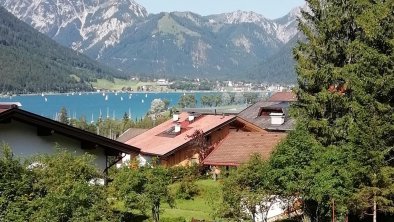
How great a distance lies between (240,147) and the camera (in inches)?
1490

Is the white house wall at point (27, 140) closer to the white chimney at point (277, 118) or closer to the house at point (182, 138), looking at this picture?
the house at point (182, 138)

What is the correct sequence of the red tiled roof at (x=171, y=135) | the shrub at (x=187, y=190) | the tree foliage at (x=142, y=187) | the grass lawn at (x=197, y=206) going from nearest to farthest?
1. the tree foliage at (x=142, y=187)
2. the grass lawn at (x=197, y=206)
3. the shrub at (x=187, y=190)
4. the red tiled roof at (x=171, y=135)

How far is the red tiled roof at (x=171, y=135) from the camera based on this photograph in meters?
44.4

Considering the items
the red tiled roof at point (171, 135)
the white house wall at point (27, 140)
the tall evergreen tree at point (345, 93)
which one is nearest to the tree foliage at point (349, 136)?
the tall evergreen tree at point (345, 93)

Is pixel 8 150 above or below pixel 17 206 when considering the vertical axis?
above

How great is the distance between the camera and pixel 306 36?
78.5 ft

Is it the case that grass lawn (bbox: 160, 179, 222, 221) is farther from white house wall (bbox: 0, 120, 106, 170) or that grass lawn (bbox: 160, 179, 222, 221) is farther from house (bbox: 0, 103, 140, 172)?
white house wall (bbox: 0, 120, 106, 170)

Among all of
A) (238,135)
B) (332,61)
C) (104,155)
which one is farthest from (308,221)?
(238,135)

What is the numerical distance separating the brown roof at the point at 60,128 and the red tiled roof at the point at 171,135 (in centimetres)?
2742

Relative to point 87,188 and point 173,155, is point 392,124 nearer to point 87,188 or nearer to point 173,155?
point 87,188

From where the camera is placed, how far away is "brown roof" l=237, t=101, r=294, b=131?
44062 mm

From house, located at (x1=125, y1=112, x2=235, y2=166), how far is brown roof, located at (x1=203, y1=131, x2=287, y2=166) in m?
4.57

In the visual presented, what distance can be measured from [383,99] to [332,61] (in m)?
3.91

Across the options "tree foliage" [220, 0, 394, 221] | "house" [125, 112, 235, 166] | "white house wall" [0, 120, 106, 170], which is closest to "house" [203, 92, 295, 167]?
"house" [125, 112, 235, 166]
